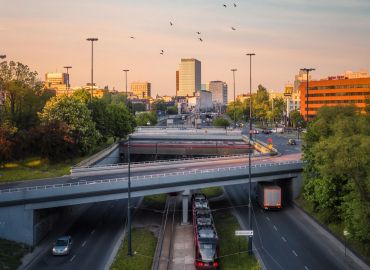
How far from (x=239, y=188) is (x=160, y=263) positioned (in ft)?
124

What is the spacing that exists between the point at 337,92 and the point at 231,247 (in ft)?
420

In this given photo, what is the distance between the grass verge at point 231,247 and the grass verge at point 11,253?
1732cm

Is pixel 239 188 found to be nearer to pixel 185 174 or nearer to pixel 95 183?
pixel 185 174

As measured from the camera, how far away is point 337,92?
160875 millimetres

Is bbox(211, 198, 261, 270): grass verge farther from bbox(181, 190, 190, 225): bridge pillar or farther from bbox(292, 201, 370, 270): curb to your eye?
bbox(292, 201, 370, 270): curb

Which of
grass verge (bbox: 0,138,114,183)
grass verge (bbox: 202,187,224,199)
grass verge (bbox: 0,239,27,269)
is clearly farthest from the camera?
grass verge (bbox: 202,187,224,199)

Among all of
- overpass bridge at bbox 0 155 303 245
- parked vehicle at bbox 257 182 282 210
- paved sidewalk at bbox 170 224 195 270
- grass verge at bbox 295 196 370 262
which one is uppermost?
overpass bridge at bbox 0 155 303 245

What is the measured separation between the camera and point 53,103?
234 ft

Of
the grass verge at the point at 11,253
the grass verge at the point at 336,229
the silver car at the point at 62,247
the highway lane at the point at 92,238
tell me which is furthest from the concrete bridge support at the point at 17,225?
the grass verge at the point at 336,229

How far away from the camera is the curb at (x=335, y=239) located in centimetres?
3936

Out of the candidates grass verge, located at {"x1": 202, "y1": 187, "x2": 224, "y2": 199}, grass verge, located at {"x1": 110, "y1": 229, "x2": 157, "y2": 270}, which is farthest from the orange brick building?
grass verge, located at {"x1": 110, "y1": 229, "x2": 157, "y2": 270}

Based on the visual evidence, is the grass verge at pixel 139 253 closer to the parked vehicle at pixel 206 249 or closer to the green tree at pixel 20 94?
the parked vehicle at pixel 206 249

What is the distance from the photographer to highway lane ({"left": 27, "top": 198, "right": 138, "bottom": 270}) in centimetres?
4069

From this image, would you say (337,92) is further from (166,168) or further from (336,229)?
(336,229)
